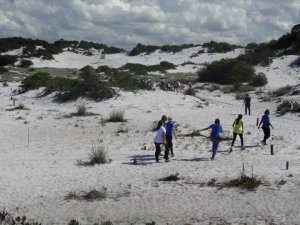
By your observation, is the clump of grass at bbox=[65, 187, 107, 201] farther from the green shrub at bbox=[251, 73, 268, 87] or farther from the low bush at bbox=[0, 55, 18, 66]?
the low bush at bbox=[0, 55, 18, 66]

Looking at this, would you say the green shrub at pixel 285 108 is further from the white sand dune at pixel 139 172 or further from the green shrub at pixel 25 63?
the green shrub at pixel 25 63

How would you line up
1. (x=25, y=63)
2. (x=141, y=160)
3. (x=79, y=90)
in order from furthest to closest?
(x=25, y=63), (x=79, y=90), (x=141, y=160)

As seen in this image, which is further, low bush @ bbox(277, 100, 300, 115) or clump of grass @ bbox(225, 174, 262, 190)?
low bush @ bbox(277, 100, 300, 115)

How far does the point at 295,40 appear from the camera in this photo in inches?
2386

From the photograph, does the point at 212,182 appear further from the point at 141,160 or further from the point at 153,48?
the point at 153,48

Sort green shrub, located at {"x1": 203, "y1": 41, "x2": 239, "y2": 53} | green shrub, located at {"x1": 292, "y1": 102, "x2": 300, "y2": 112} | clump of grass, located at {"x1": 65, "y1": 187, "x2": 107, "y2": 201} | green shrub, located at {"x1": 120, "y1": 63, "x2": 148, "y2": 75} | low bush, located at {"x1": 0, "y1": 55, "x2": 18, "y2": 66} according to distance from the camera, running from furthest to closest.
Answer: green shrub, located at {"x1": 203, "y1": 41, "x2": 239, "y2": 53}
low bush, located at {"x1": 0, "y1": 55, "x2": 18, "y2": 66}
green shrub, located at {"x1": 120, "y1": 63, "x2": 148, "y2": 75}
green shrub, located at {"x1": 292, "y1": 102, "x2": 300, "y2": 112}
clump of grass, located at {"x1": 65, "y1": 187, "x2": 107, "y2": 201}

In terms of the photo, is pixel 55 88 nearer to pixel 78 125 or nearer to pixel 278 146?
pixel 78 125

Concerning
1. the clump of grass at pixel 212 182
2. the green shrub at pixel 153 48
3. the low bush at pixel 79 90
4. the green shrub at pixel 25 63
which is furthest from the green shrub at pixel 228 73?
the green shrub at pixel 153 48

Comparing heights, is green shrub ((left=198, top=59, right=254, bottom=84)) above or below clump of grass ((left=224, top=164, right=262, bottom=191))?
above

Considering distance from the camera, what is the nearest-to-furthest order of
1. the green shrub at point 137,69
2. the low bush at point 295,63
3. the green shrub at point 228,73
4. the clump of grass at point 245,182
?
the clump of grass at point 245,182, the green shrub at point 228,73, the low bush at point 295,63, the green shrub at point 137,69

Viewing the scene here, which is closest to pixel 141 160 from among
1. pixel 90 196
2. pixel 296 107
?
pixel 90 196

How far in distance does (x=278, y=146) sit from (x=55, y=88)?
21.3 metres

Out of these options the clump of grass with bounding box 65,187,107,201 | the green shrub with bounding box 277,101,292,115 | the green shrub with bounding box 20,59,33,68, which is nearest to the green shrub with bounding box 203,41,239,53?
the green shrub with bounding box 20,59,33,68

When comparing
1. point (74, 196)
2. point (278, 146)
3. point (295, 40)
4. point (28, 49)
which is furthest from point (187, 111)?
point (28, 49)
